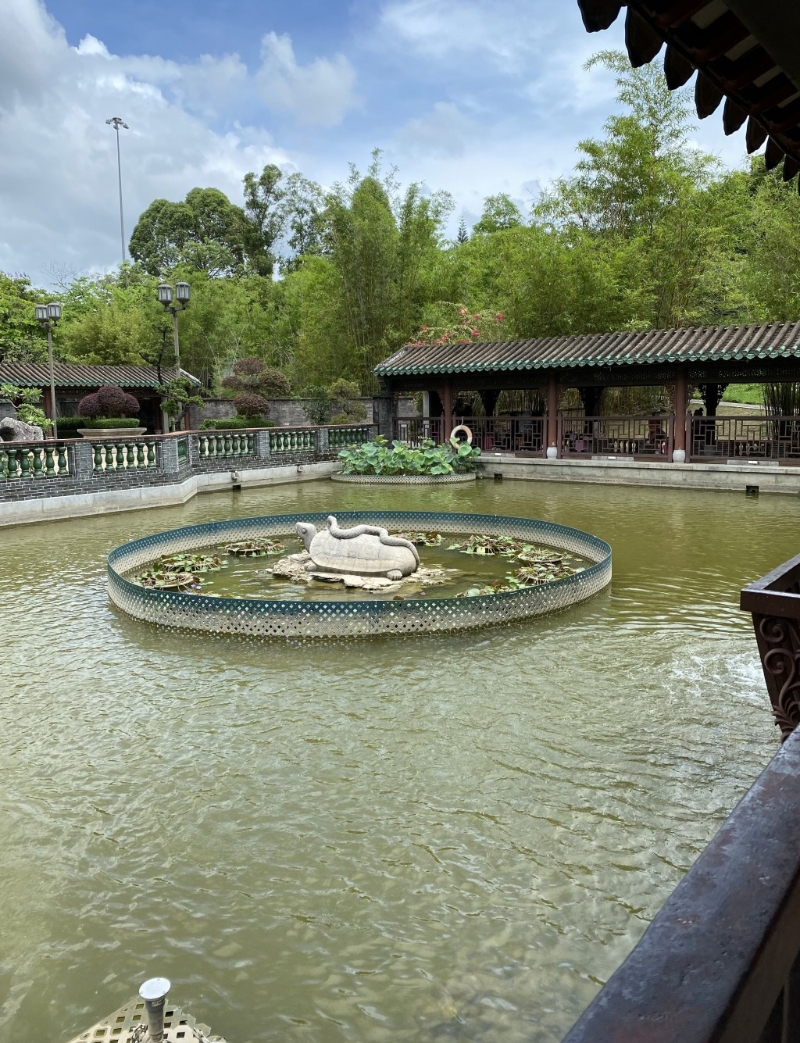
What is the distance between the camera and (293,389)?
29922mm

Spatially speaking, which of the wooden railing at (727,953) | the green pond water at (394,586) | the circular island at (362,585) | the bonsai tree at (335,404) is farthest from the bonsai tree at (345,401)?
the wooden railing at (727,953)

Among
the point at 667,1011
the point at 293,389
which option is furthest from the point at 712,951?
the point at 293,389

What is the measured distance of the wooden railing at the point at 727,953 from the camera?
851 millimetres

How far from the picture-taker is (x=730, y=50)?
97.0 inches

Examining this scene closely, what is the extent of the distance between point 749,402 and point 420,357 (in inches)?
609

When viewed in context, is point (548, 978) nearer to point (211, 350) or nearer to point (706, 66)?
point (706, 66)

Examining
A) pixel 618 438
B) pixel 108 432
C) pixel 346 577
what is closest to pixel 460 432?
pixel 618 438

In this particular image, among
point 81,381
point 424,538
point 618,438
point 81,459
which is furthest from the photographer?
point 81,381

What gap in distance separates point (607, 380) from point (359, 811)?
53.9 ft

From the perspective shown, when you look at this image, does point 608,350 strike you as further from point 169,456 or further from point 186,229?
point 186,229

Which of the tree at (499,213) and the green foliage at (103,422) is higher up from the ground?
the tree at (499,213)

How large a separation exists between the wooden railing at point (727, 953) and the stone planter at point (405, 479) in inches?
662

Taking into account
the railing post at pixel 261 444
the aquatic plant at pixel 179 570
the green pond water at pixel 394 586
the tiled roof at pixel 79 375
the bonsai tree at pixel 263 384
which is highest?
the tiled roof at pixel 79 375

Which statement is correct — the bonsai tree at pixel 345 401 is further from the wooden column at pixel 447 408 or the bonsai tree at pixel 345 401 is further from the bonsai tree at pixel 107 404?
the bonsai tree at pixel 107 404
